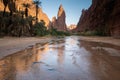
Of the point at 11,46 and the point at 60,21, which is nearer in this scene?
the point at 11,46

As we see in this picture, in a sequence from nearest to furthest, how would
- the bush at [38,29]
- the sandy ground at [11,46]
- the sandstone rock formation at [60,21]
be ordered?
the sandy ground at [11,46] → the bush at [38,29] → the sandstone rock formation at [60,21]

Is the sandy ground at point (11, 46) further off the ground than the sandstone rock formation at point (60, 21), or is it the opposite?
the sandstone rock formation at point (60, 21)

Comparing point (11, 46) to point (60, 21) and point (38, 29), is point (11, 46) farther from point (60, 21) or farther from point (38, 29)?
point (60, 21)

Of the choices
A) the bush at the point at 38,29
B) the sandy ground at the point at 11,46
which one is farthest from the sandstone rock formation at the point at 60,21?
the sandy ground at the point at 11,46

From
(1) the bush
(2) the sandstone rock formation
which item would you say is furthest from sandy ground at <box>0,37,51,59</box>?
(2) the sandstone rock formation

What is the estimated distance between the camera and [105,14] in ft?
222

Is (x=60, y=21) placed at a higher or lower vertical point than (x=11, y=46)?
higher

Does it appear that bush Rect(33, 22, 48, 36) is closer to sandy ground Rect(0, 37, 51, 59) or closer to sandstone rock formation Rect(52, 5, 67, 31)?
sandy ground Rect(0, 37, 51, 59)

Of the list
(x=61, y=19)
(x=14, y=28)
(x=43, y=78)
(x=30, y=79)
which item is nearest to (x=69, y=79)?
(x=43, y=78)

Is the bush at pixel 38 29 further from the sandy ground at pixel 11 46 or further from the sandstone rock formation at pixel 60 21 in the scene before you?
the sandstone rock formation at pixel 60 21

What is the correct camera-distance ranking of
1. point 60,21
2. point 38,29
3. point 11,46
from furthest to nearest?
point 60,21 < point 38,29 < point 11,46

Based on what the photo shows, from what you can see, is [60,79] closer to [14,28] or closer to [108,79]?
[108,79]

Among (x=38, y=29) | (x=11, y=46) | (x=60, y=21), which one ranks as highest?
(x=60, y=21)

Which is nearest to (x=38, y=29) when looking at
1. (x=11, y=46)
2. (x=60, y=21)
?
(x=11, y=46)
